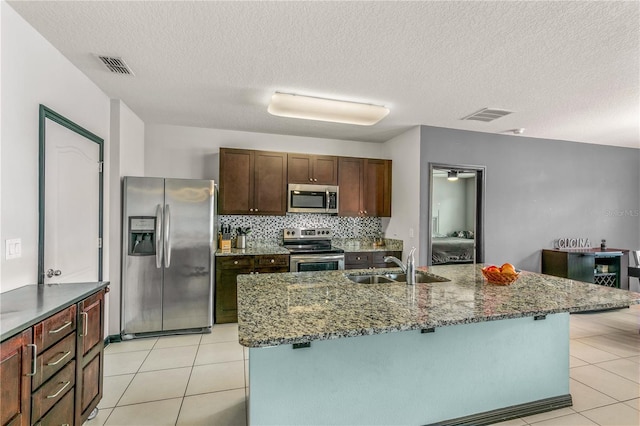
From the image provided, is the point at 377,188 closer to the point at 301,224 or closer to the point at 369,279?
the point at 301,224

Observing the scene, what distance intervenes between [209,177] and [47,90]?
2372 mm

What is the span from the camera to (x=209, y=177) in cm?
460

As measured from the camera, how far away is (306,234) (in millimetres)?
4805

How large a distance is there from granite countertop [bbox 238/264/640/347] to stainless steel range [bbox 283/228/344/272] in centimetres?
161

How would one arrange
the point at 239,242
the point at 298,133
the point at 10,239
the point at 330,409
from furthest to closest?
1. the point at 298,133
2. the point at 239,242
3. the point at 10,239
4. the point at 330,409

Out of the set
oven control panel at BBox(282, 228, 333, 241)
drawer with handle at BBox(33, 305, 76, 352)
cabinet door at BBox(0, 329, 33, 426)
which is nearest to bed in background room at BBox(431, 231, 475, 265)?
oven control panel at BBox(282, 228, 333, 241)

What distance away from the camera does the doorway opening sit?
454 cm

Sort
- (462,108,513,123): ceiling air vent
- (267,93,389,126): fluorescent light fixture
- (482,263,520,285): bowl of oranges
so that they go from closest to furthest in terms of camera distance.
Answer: (482,263,520,285): bowl of oranges < (267,93,389,126): fluorescent light fixture < (462,108,513,123): ceiling air vent

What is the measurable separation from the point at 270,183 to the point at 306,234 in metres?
0.95

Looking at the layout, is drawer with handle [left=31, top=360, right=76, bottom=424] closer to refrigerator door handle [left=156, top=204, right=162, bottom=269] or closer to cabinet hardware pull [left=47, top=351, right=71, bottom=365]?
cabinet hardware pull [left=47, top=351, right=71, bottom=365]

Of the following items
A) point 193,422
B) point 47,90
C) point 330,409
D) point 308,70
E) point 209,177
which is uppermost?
point 308,70

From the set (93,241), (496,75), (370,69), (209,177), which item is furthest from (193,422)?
(496,75)

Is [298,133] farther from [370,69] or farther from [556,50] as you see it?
[556,50]

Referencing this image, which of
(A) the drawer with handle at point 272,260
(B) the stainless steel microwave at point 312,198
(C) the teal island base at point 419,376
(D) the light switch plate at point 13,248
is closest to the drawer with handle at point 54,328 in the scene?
(D) the light switch plate at point 13,248
